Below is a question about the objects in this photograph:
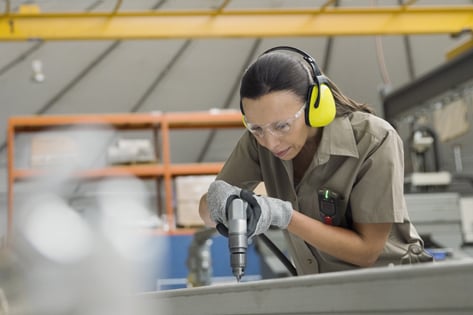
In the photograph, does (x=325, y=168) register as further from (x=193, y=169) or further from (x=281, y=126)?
(x=193, y=169)

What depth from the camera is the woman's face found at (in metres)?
1.54

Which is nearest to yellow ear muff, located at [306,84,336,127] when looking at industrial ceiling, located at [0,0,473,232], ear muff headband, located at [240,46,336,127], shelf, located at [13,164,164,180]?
ear muff headband, located at [240,46,336,127]

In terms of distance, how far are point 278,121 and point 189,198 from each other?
12.7ft

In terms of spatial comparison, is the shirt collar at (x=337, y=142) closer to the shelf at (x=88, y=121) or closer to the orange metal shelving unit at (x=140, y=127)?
the orange metal shelving unit at (x=140, y=127)

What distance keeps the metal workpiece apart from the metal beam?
4.63 meters

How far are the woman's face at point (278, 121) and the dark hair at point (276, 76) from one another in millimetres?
13

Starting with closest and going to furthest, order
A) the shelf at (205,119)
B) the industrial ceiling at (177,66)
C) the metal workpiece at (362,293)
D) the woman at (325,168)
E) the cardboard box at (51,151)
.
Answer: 1. the metal workpiece at (362,293)
2. the woman at (325,168)
3. the cardboard box at (51,151)
4. the shelf at (205,119)
5. the industrial ceiling at (177,66)

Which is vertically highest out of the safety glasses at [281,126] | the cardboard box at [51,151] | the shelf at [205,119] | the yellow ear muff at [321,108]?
the shelf at [205,119]

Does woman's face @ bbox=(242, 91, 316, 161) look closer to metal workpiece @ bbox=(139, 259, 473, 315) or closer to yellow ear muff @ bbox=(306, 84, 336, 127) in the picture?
yellow ear muff @ bbox=(306, 84, 336, 127)

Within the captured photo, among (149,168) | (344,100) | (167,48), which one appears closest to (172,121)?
(149,168)

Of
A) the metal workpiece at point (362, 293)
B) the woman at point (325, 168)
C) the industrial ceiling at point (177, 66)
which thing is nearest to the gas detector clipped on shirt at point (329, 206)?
the woman at point (325, 168)

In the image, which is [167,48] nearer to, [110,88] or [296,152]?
[110,88]

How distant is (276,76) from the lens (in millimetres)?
1530

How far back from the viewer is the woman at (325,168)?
1529mm
